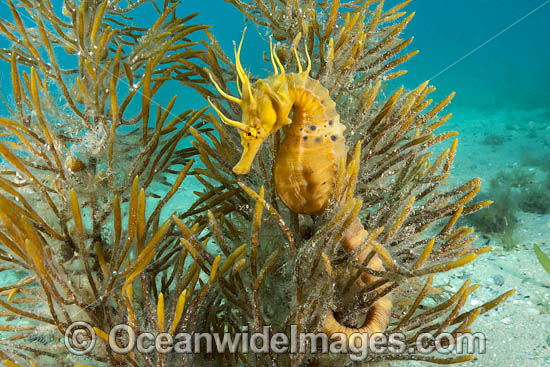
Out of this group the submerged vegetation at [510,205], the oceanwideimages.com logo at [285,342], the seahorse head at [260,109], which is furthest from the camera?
the submerged vegetation at [510,205]

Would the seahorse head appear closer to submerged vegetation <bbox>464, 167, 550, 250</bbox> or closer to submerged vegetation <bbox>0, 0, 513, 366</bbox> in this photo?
submerged vegetation <bbox>0, 0, 513, 366</bbox>

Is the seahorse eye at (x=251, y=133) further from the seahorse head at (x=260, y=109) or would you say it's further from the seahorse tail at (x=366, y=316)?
the seahorse tail at (x=366, y=316)

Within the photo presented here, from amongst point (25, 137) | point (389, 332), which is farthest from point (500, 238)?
point (25, 137)

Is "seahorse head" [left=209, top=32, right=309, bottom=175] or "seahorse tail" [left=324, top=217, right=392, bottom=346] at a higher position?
"seahorse head" [left=209, top=32, right=309, bottom=175]

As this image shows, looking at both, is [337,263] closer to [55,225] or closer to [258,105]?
[258,105]

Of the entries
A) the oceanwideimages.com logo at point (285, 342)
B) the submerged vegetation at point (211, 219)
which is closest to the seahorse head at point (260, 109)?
the submerged vegetation at point (211, 219)

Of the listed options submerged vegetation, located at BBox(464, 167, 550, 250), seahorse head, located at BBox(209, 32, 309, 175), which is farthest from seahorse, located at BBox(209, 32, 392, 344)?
submerged vegetation, located at BBox(464, 167, 550, 250)
